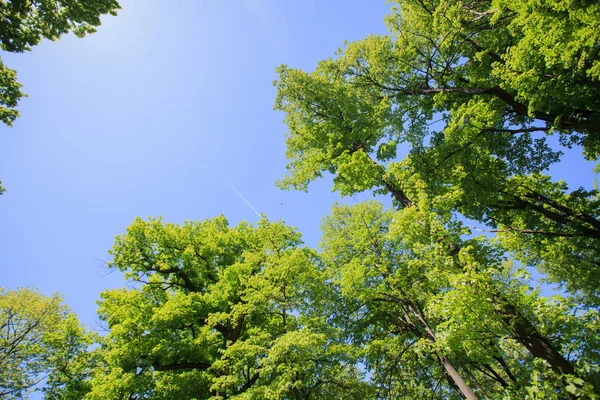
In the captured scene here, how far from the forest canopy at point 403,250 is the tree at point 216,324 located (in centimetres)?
6

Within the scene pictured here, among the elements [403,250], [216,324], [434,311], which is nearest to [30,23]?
[216,324]

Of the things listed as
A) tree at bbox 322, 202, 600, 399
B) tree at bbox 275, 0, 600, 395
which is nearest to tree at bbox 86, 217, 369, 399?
tree at bbox 322, 202, 600, 399

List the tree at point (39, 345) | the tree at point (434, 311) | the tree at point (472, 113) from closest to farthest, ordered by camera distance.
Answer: the tree at point (434, 311) → the tree at point (472, 113) → the tree at point (39, 345)

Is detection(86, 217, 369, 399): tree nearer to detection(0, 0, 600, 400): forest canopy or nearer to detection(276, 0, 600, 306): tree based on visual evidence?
detection(0, 0, 600, 400): forest canopy

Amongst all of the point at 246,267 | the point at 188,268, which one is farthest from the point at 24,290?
the point at 246,267

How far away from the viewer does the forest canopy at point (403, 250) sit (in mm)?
5578

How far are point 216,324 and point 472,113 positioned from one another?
35.3 ft

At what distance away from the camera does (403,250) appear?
12.4m

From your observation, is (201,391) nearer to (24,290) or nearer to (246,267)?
(246,267)

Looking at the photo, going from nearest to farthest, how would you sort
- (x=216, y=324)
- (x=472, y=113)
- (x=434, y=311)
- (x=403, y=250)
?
(x=434, y=311) → (x=472, y=113) → (x=216, y=324) → (x=403, y=250)

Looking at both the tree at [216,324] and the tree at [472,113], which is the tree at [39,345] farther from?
the tree at [472,113]

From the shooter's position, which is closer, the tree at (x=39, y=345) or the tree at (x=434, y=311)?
the tree at (x=434, y=311)

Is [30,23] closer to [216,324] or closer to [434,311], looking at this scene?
[216,324]

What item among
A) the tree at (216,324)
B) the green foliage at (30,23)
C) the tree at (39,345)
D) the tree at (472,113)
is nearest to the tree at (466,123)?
the tree at (472,113)
